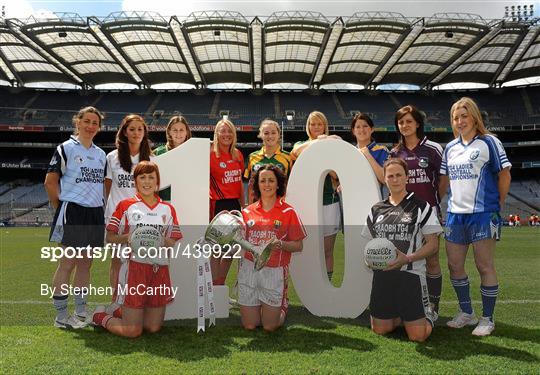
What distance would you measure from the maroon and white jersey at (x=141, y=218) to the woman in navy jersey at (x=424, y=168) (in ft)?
7.15

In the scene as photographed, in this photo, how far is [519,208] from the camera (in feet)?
98.8

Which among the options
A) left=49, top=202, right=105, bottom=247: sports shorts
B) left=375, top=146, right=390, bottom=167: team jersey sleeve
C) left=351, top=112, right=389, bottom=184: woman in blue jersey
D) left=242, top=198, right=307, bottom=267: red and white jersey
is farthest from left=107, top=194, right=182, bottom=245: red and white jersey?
left=375, top=146, right=390, bottom=167: team jersey sleeve

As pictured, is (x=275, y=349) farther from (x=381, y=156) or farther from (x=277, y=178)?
(x=381, y=156)

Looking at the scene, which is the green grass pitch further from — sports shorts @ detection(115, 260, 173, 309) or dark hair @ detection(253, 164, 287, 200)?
dark hair @ detection(253, 164, 287, 200)

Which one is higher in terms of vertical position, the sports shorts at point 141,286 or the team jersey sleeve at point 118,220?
the team jersey sleeve at point 118,220

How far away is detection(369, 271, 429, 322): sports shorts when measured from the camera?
3.59m

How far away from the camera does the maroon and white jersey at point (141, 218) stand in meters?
3.79

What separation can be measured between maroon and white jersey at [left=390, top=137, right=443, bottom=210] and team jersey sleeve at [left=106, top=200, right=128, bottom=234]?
2.53 meters

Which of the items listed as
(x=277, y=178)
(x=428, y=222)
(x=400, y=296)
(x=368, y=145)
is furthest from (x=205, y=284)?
(x=368, y=145)

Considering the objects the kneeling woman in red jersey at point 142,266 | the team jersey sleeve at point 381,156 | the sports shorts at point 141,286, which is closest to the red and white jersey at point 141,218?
the kneeling woman in red jersey at point 142,266

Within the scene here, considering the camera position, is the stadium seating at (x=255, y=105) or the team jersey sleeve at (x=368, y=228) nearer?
the team jersey sleeve at (x=368, y=228)

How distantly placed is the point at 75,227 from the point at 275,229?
5.74 ft

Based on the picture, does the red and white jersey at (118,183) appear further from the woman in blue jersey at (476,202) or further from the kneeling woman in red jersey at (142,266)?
the woman in blue jersey at (476,202)

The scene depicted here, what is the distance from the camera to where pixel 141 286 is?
147 inches
